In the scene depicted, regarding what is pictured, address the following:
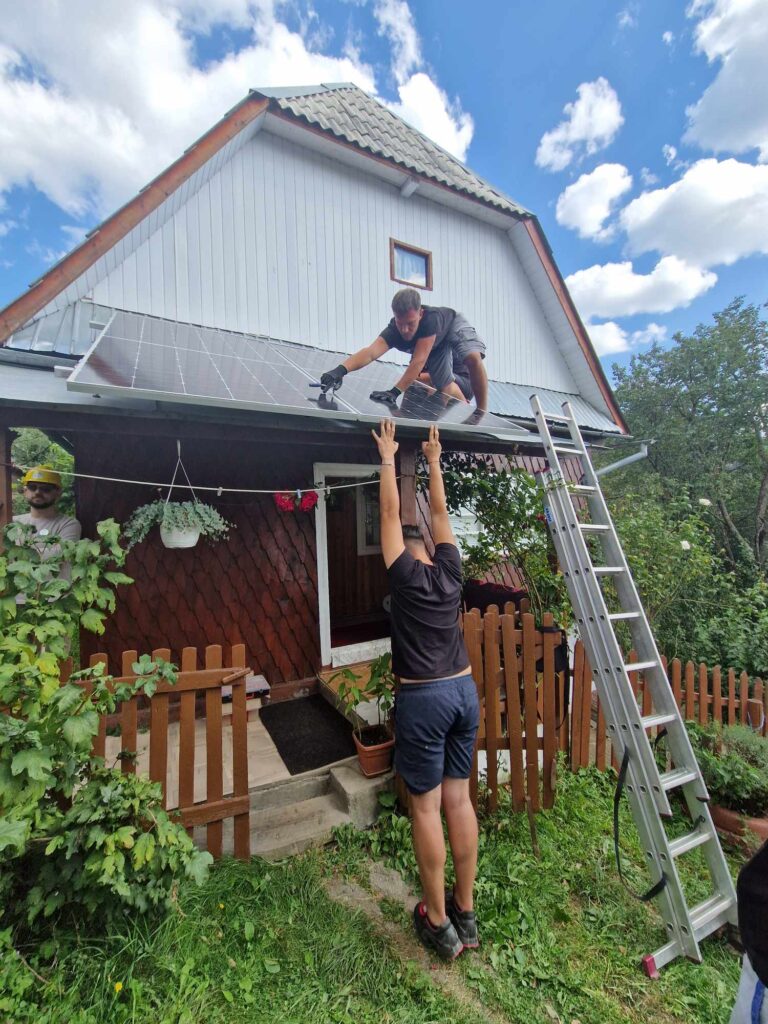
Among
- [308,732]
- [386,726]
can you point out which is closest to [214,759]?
[386,726]

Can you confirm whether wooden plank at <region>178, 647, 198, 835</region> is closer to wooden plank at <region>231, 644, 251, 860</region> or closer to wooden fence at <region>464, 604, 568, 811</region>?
wooden plank at <region>231, 644, 251, 860</region>

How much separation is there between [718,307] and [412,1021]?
15.5 metres

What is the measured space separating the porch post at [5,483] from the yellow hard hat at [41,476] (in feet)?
0.68

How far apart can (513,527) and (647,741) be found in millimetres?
2367

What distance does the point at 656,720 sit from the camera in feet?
8.05

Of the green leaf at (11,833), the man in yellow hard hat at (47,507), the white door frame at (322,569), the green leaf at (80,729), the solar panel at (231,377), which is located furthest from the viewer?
the white door frame at (322,569)

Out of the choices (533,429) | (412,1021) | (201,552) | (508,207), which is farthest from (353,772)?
(508,207)

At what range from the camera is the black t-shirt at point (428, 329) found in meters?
3.97

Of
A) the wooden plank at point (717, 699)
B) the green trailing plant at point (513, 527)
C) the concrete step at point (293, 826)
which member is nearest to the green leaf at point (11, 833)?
the concrete step at point (293, 826)

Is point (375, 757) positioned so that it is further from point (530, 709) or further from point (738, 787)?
point (738, 787)

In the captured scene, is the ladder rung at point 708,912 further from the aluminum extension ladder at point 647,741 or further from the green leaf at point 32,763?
the green leaf at point 32,763

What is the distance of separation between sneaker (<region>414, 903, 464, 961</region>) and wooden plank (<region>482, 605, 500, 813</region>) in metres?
0.93

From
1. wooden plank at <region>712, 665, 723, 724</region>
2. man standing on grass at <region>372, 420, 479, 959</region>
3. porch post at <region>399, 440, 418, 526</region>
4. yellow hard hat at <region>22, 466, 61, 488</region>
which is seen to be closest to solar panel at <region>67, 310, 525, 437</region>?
porch post at <region>399, 440, 418, 526</region>

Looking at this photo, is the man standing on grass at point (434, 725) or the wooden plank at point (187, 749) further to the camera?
the wooden plank at point (187, 749)
